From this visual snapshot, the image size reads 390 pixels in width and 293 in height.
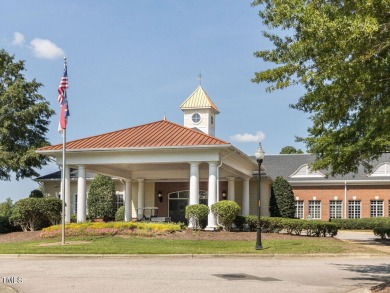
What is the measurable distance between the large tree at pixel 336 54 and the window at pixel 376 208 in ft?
104

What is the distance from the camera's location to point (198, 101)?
39.7 meters

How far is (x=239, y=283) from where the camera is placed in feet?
37.2

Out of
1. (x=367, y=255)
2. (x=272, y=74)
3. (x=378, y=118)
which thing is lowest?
(x=367, y=255)

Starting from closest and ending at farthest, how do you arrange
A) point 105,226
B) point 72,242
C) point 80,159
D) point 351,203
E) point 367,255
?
point 367,255 → point 72,242 → point 105,226 → point 80,159 → point 351,203

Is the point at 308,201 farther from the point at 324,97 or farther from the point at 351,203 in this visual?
the point at 324,97

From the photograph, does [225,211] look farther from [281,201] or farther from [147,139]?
[281,201]

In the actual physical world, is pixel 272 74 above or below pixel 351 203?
above

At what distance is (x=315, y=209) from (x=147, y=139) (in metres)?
20.5

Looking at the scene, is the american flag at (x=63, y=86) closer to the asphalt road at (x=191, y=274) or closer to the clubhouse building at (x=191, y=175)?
the clubhouse building at (x=191, y=175)

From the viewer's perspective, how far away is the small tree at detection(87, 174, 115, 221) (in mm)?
38531

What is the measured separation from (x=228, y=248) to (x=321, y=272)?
21.1 ft

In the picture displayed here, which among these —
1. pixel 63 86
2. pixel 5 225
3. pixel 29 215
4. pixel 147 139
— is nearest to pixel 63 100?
pixel 63 86

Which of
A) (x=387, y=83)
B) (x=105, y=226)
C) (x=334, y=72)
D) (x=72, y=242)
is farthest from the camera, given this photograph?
(x=105, y=226)

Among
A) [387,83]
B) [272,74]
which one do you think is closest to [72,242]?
[272,74]
